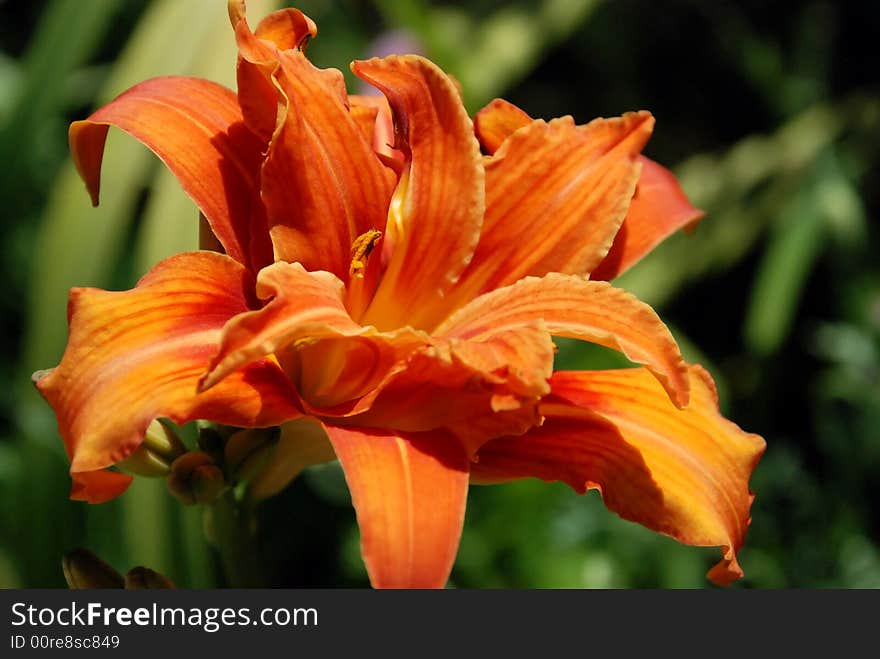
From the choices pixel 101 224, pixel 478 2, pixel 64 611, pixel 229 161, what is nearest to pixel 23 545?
pixel 101 224

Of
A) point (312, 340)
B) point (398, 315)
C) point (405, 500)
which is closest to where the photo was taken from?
point (405, 500)

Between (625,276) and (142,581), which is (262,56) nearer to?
(142,581)

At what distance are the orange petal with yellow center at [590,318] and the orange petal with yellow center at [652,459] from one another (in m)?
0.07

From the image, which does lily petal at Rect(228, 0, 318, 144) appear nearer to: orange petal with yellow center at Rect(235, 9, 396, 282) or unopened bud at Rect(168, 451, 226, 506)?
orange petal with yellow center at Rect(235, 9, 396, 282)

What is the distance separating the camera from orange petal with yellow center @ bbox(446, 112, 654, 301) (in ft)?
2.90

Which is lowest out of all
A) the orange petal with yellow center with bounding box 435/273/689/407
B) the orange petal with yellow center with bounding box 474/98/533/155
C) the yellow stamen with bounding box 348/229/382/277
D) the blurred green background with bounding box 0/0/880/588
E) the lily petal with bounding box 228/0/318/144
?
the blurred green background with bounding box 0/0/880/588

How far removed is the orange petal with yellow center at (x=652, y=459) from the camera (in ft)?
2.59

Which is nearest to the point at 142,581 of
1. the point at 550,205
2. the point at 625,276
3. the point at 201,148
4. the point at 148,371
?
the point at 148,371

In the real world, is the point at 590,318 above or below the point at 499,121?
below

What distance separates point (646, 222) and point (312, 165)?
13.2 inches

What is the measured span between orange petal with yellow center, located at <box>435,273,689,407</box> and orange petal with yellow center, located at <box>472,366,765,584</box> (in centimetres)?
7

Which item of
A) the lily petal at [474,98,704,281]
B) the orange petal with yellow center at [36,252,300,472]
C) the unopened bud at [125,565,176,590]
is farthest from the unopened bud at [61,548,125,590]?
the lily petal at [474,98,704,281]

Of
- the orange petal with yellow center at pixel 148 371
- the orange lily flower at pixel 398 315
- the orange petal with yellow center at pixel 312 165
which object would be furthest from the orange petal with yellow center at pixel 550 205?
the orange petal with yellow center at pixel 148 371

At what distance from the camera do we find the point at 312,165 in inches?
31.7
